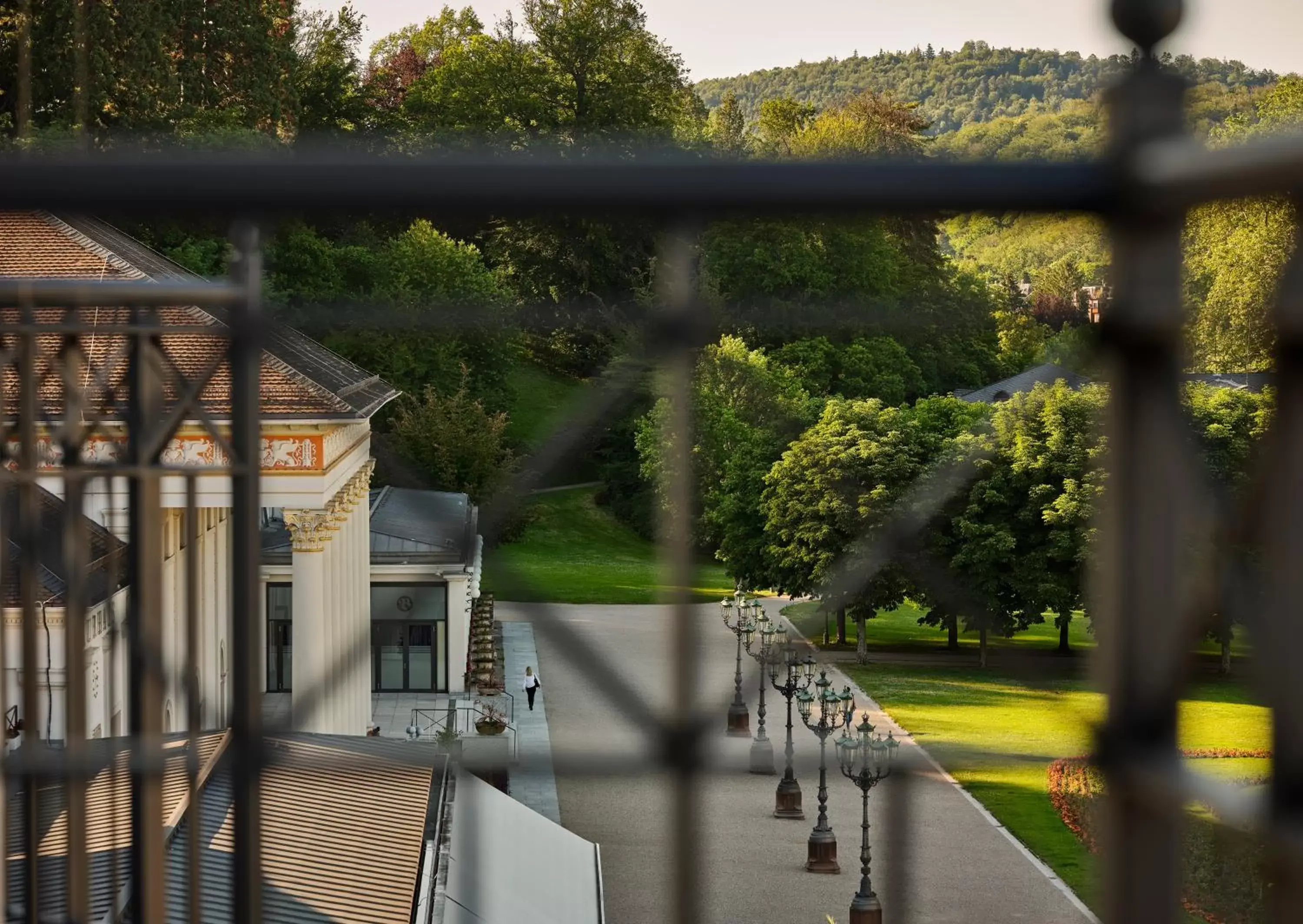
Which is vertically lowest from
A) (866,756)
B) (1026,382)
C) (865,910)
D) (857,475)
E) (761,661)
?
(865,910)

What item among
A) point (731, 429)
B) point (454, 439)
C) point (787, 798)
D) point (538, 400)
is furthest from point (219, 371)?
point (787, 798)

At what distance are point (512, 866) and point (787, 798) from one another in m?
3.27

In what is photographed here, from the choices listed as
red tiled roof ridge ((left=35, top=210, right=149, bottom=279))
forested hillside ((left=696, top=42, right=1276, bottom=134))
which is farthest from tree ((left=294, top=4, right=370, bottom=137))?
red tiled roof ridge ((left=35, top=210, right=149, bottom=279))

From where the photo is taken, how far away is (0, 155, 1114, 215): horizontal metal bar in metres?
1.61

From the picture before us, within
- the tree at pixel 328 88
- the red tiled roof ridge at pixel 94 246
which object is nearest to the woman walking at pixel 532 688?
the red tiled roof ridge at pixel 94 246

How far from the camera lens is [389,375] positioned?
6.41 feet

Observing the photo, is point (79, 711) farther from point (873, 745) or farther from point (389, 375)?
point (873, 745)

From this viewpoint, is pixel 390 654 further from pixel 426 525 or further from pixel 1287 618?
pixel 1287 618

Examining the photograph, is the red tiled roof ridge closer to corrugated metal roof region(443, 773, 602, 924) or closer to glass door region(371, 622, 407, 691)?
glass door region(371, 622, 407, 691)

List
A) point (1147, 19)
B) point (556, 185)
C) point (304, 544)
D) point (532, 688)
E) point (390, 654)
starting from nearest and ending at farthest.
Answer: point (1147, 19) → point (556, 185) → point (390, 654) → point (304, 544) → point (532, 688)

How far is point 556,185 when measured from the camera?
1.63 meters

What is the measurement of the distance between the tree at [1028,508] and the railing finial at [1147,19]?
1.28 feet

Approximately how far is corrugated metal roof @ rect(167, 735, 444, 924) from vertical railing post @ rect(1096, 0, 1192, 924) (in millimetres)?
802

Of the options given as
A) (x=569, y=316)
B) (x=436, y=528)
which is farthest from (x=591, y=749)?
(x=569, y=316)
